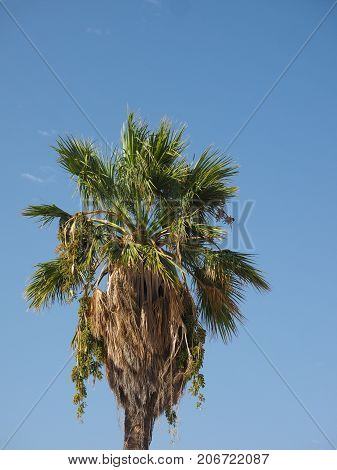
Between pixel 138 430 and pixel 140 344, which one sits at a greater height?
pixel 140 344

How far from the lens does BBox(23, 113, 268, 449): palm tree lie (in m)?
13.8

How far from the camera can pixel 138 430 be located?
13672mm

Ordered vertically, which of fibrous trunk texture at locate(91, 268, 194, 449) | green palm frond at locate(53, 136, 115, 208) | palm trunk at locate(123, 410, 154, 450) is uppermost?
green palm frond at locate(53, 136, 115, 208)

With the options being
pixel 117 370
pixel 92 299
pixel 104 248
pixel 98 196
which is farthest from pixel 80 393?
pixel 98 196

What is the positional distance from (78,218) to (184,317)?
254cm

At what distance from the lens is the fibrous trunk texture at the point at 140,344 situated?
1373 centimetres

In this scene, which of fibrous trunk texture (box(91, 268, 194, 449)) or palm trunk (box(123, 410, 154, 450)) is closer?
palm trunk (box(123, 410, 154, 450))

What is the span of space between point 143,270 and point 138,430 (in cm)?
265

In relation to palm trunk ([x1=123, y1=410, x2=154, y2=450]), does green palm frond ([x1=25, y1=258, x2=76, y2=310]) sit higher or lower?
higher

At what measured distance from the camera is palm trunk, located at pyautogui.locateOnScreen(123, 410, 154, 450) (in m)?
13.6

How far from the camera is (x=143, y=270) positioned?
14.2 m

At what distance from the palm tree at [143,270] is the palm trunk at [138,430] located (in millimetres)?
17

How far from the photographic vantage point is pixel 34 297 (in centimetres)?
1493

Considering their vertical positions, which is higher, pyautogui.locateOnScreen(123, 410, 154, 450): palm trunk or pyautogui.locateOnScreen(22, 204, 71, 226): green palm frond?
pyautogui.locateOnScreen(22, 204, 71, 226): green palm frond
